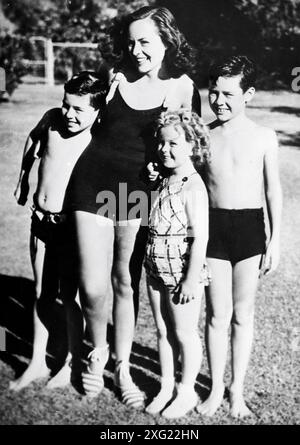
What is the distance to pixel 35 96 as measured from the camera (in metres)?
4.78

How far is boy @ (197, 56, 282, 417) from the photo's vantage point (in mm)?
1835

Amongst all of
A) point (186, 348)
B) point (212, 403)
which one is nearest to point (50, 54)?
point (186, 348)

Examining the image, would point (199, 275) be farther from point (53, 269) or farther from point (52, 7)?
point (52, 7)

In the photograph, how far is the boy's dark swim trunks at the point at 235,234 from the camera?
1.87 m

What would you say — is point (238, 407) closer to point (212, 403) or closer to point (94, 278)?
point (212, 403)

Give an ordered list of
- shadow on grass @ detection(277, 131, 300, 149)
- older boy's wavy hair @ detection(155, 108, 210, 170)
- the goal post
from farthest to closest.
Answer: shadow on grass @ detection(277, 131, 300, 149)
the goal post
older boy's wavy hair @ detection(155, 108, 210, 170)

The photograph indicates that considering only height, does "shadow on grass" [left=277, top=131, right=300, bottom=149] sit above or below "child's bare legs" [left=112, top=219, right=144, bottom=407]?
above

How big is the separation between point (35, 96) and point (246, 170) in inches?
134

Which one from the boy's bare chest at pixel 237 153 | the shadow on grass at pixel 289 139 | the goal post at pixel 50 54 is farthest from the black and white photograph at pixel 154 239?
the shadow on grass at pixel 289 139

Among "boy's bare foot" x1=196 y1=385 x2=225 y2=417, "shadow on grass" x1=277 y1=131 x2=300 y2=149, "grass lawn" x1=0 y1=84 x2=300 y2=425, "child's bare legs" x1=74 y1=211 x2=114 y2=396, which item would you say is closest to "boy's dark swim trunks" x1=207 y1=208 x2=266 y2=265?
"child's bare legs" x1=74 y1=211 x2=114 y2=396

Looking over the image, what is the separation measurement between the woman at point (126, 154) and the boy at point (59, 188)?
0.28 feet

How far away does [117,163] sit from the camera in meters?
1.94

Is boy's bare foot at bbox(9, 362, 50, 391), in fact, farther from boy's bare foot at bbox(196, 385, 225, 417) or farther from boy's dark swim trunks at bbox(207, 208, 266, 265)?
boy's dark swim trunks at bbox(207, 208, 266, 265)

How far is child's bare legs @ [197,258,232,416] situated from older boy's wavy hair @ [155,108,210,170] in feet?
1.38
